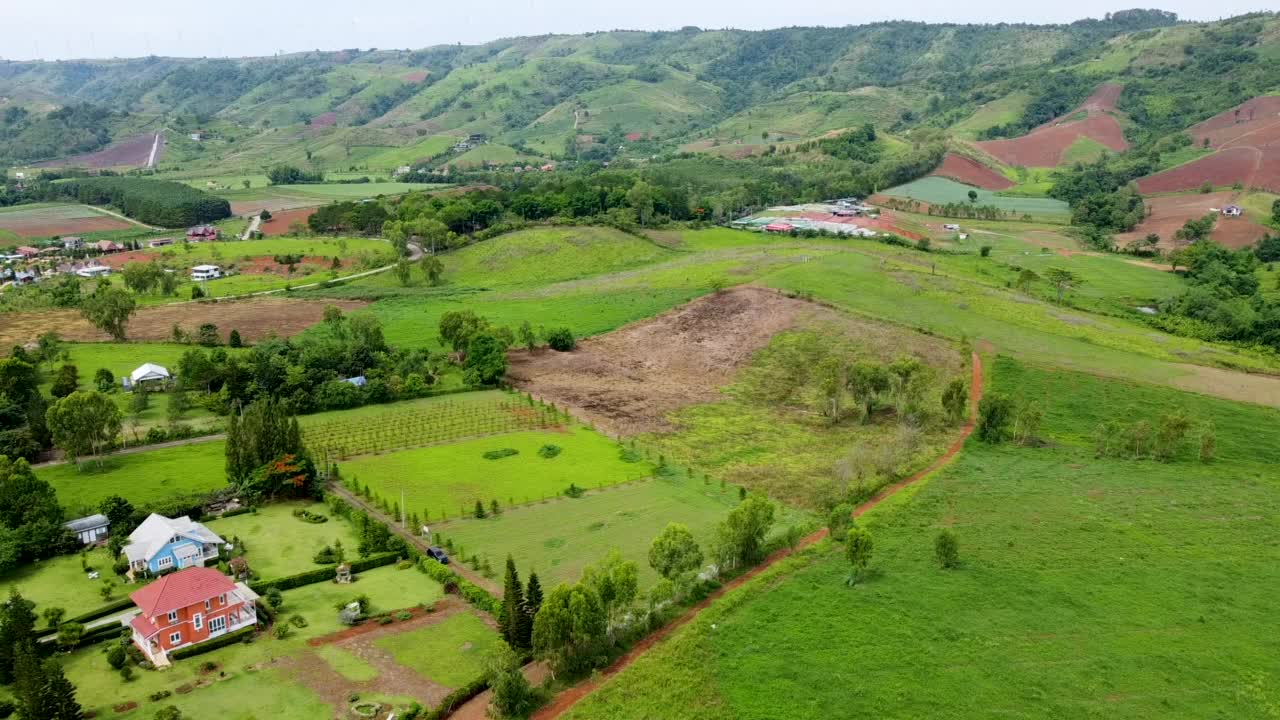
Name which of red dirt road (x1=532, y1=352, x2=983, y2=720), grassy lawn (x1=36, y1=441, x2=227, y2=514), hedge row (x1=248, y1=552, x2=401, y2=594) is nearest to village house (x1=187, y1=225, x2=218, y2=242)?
grassy lawn (x1=36, y1=441, x2=227, y2=514)

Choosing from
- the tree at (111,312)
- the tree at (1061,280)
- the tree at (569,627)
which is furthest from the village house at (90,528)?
the tree at (1061,280)

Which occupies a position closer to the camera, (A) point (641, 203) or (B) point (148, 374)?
(B) point (148, 374)

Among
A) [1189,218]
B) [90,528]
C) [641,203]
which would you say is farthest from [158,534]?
[1189,218]

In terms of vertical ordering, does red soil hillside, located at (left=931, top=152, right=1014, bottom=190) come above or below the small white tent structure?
above

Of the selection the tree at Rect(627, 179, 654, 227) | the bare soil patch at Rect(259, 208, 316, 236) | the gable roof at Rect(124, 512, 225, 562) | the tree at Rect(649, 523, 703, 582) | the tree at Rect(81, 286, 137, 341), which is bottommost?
the gable roof at Rect(124, 512, 225, 562)

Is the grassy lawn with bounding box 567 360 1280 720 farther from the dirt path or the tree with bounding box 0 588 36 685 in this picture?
the tree with bounding box 0 588 36 685

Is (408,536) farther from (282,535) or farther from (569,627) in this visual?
(569,627)
